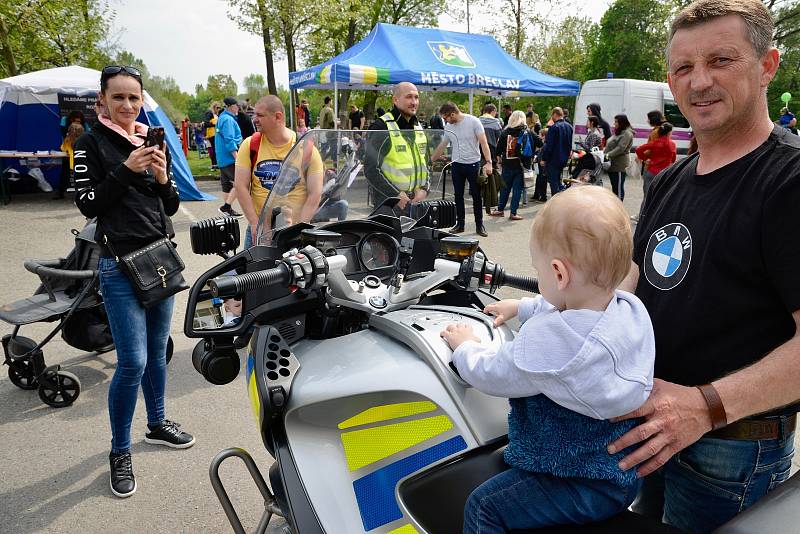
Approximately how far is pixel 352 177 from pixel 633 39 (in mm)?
47927

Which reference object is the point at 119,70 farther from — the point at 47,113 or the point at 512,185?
the point at 47,113

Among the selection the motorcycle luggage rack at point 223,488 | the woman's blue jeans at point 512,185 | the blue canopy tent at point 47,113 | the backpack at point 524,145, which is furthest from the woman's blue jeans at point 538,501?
the blue canopy tent at point 47,113

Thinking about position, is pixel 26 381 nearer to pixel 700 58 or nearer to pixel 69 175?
pixel 700 58

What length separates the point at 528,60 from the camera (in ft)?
102

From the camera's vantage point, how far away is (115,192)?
9.02 feet

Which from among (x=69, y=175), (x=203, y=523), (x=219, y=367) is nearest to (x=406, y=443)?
(x=219, y=367)

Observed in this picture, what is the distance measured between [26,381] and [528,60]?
31.1m

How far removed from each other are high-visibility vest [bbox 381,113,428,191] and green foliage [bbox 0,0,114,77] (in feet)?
50.6

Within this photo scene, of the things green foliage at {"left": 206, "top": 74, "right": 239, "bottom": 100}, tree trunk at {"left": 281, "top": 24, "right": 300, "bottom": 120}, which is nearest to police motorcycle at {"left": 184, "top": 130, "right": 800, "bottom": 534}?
tree trunk at {"left": 281, "top": 24, "right": 300, "bottom": 120}

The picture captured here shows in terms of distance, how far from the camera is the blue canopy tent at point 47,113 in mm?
11812

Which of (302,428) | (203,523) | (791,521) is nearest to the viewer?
(791,521)

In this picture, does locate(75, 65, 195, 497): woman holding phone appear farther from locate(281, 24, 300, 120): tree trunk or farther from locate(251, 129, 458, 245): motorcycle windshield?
locate(281, 24, 300, 120): tree trunk

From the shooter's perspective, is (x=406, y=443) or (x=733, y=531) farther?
(x=406, y=443)

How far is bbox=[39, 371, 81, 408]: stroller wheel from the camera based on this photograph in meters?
3.76
